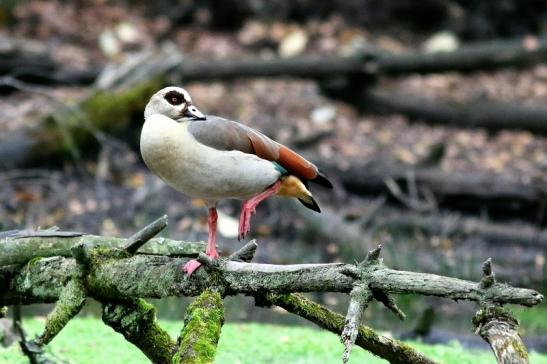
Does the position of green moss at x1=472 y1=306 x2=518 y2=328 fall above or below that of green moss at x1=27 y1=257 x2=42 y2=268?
above

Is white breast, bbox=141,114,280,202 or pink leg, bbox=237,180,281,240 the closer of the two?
white breast, bbox=141,114,280,202

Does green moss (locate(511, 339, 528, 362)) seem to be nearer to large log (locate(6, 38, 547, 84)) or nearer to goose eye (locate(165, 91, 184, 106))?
goose eye (locate(165, 91, 184, 106))

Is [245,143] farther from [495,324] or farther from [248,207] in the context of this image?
[495,324]

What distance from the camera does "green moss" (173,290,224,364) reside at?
3.90 metres

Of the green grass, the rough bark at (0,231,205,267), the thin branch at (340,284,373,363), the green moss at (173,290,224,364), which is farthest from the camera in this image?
the green grass

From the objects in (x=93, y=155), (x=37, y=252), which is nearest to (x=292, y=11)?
(x=93, y=155)

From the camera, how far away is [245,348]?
694cm

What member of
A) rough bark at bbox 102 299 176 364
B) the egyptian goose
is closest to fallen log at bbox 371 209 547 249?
the egyptian goose

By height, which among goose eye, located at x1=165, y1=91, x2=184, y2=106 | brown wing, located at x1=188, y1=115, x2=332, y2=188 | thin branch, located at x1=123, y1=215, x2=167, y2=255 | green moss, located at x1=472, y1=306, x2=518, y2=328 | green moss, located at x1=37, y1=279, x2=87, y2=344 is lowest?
green moss, located at x1=37, y1=279, x2=87, y2=344

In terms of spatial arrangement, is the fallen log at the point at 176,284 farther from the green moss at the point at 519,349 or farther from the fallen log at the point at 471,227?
the fallen log at the point at 471,227

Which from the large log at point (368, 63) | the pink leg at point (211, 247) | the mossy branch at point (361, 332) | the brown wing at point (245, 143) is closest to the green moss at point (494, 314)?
the mossy branch at point (361, 332)

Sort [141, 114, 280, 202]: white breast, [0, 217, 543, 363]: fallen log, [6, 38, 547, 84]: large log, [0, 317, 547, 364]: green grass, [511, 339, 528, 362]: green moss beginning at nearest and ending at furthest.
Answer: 1. [511, 339, 528, 362]: green moss
2. [0, 217, 543, 363]: fallen log
3. [141, 114, 280, 202]: white breast
4. [0, 317, 547, 364]: green grass
5. [6, 38, 547, 84]: large log

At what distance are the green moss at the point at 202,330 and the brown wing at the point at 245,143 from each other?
0.76 metres

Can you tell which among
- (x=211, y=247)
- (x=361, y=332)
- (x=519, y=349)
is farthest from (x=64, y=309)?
(x=519, y=349)
